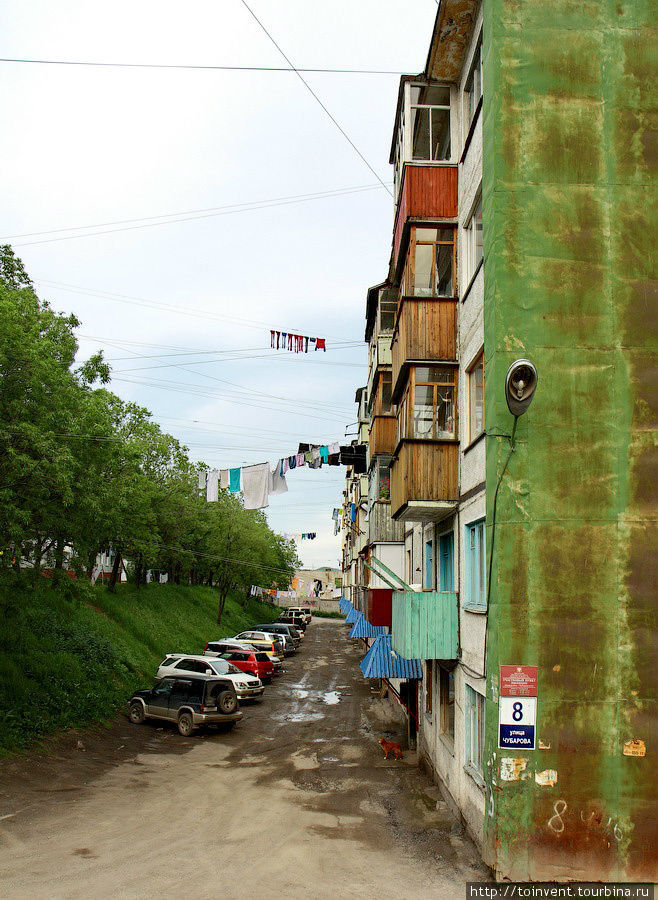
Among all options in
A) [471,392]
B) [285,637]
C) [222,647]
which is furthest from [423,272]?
[285,637]

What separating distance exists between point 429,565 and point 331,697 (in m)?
14.5

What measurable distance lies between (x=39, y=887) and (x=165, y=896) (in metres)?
1.69

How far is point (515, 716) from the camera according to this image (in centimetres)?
1017

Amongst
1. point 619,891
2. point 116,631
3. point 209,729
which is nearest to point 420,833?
point 619,891

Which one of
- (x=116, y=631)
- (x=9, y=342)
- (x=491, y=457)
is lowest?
(x=116, y=631)

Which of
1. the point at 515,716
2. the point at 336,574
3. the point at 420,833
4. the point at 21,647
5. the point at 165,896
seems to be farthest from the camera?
the point at 336,574

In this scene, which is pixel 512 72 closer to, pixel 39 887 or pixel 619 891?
pixel 619 891

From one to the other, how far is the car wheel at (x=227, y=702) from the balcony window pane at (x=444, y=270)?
538 inches

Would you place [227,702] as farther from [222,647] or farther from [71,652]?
[222,647]

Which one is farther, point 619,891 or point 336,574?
point 336,574

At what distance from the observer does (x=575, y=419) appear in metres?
10.8

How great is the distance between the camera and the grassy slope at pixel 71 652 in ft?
63.2

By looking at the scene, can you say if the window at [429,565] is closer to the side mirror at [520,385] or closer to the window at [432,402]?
the window at [432,402]

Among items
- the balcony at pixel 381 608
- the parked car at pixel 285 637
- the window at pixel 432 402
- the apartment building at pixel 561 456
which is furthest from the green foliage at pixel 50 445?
the parked car at pixel 285 637
